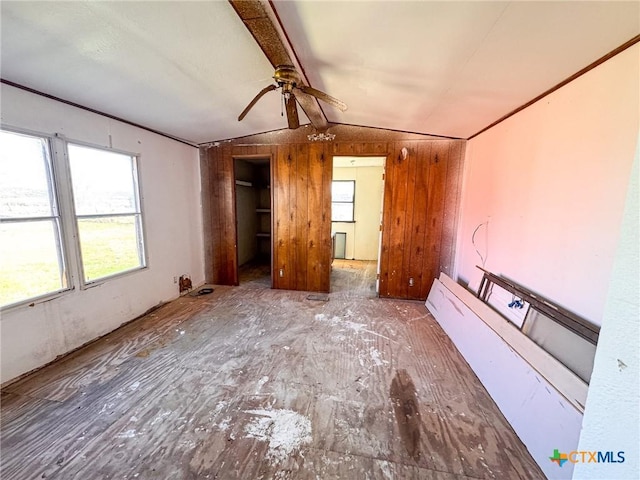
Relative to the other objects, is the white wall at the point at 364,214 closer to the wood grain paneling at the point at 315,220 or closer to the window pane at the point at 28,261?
the wood grain paneling at the point at 315,220

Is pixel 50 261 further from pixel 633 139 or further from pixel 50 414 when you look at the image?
pixel 633 139

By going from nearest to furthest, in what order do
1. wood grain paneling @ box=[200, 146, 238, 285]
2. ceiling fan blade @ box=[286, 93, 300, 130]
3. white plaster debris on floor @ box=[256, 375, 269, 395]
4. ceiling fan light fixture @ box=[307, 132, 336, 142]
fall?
white plaster debris on floor @ box=[256, 375, 269, 395] → ceiling fan blade @ box=[286, 93, 300, 130] → ceiling fan light fixture @ box=[307, 132, 336, 142] → wood grain paneling @ box=[200, 146, 238, 285]

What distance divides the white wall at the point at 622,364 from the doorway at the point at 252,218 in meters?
4.49

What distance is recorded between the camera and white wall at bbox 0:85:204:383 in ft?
6.72

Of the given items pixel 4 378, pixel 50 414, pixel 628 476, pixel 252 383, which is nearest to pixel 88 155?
pixel 4 378

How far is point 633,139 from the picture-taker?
1.34 meters

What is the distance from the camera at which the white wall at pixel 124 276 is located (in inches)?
80.6

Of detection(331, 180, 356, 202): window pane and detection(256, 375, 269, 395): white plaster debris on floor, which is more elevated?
detection(331, 180, 356, 202): window pane

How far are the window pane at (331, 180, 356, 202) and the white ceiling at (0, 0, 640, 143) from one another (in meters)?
3.50

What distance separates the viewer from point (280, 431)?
1618 mm

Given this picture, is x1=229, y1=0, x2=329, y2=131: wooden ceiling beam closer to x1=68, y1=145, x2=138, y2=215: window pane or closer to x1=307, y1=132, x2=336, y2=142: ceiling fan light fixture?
x1=307, y1=132, x2=336, y2=142: ceiling fan light fixture

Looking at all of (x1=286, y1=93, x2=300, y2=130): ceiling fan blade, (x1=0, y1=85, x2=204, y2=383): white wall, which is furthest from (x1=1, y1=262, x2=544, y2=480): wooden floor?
(x1=286, y1=93, x2=300, y2=130): ceiling fan blade

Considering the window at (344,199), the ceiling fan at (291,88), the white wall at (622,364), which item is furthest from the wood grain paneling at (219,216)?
the white wall at (622,364)

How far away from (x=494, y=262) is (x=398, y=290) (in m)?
1.47
